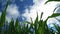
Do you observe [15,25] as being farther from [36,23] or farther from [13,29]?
[36,23]

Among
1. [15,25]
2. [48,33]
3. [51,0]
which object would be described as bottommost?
[48,33]

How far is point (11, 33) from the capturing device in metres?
1.52

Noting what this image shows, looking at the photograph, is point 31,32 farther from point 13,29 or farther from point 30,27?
point 13,29

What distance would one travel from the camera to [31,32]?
185 centimetres

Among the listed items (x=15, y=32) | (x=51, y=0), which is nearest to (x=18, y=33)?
(x=15, y=32)

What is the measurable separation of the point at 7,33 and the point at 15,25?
0.13m

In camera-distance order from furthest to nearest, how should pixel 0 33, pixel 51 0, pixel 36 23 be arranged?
1. pixel 36 23
2. pixel 0 33
3. pixel 51 0

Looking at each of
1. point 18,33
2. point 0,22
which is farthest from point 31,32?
point 0,22

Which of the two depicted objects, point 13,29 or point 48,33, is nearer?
point 13,29


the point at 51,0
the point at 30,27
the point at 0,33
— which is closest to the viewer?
the point at 51,0

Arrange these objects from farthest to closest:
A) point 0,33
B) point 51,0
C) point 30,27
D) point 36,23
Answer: point 30,27 → point 36,23 → point 0,33 → point 51,0


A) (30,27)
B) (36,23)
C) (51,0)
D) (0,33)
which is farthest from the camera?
(30,27)

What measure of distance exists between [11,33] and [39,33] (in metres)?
0.43

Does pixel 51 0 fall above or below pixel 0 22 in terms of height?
above
